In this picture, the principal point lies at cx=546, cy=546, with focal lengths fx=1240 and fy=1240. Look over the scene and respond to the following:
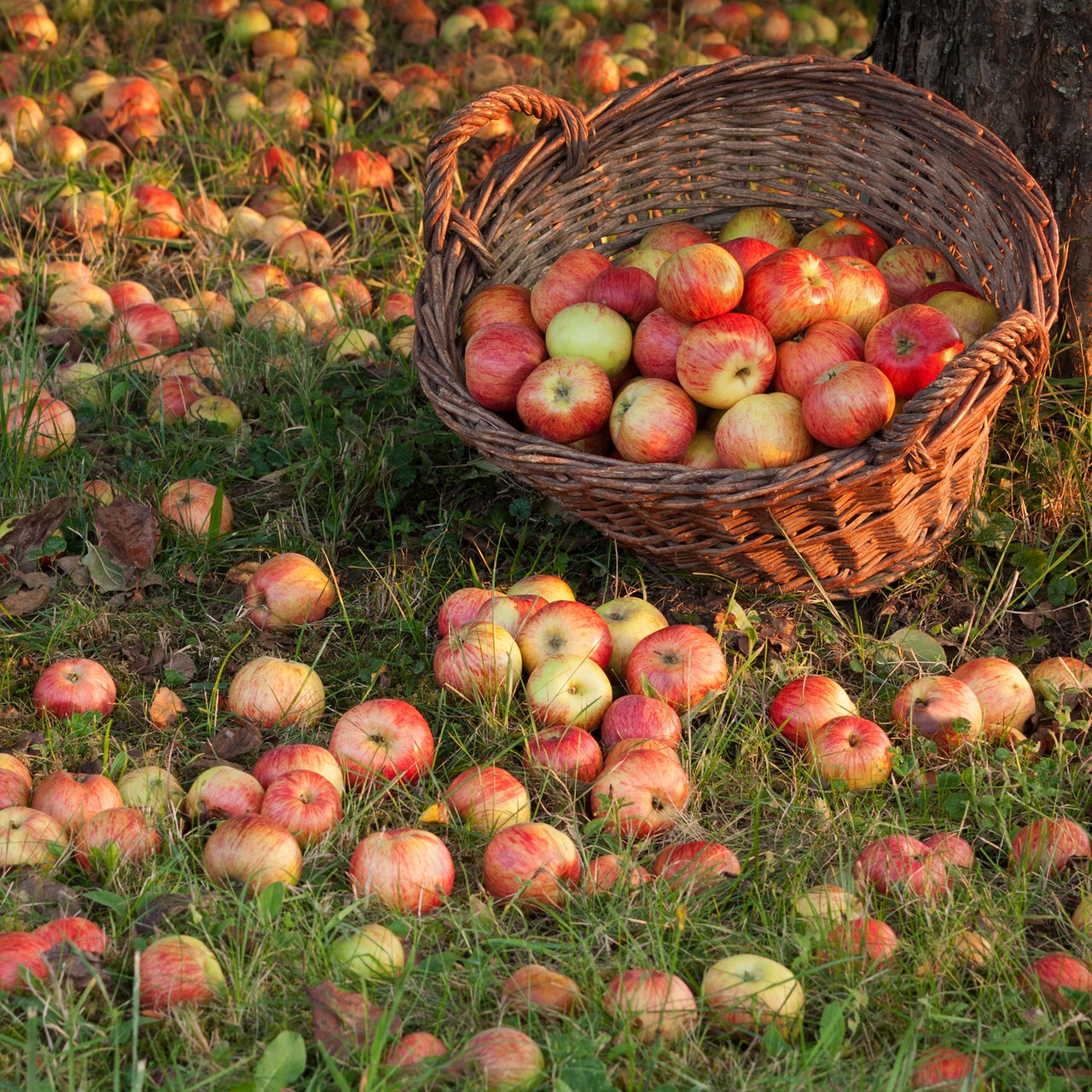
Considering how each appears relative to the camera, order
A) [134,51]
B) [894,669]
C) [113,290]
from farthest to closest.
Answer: [134,51] → [113,290] → [894,669]

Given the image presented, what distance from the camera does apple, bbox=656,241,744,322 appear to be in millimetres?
2785

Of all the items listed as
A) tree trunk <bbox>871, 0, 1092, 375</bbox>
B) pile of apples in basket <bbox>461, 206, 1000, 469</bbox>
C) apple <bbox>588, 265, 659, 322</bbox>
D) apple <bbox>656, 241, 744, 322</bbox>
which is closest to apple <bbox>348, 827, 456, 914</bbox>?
pile of apples in basket <bbox>461, 206, 1000, 469</bbox>

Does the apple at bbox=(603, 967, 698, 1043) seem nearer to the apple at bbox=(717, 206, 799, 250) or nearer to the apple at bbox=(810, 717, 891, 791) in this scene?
the apple at bbox=(810, 717, 891, 791)

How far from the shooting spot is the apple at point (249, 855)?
6.97ft

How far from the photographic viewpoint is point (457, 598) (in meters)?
2.83

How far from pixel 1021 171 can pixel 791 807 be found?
1618mm

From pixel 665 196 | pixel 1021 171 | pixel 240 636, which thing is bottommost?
pixel 240 636

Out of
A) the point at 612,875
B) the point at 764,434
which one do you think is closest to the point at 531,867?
the point at 612,875

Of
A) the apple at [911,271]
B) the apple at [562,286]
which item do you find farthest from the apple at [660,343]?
the apple at [911,271]

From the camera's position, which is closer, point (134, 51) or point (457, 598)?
point (457, 598)

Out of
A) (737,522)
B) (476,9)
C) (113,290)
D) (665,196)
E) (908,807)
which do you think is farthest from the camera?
(476,9)

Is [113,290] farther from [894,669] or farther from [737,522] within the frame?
[894,669]

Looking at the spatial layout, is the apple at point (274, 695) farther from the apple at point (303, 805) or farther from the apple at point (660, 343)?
the apple at point (660, 343)

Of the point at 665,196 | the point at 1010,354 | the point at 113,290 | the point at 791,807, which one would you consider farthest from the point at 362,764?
the point at 113,290
